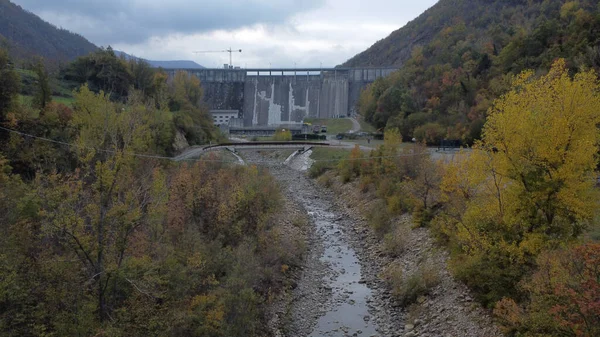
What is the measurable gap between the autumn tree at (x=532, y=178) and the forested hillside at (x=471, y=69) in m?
24.1

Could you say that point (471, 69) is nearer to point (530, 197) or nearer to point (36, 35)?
point (530, 197)

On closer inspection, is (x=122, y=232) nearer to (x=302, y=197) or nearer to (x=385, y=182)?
(x=385, y=182)

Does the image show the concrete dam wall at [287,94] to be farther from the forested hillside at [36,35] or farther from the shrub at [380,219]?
the shrub at [380,219]

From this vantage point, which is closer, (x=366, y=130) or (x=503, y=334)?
(x=503, y=334)

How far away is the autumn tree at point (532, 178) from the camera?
13.9 m

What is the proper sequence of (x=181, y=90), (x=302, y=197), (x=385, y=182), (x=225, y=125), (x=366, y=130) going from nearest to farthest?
(x=385, y=182) → (x=302, y=197) → (x=181, y=90) → (x=366, y=130) → (x=225, y=125)

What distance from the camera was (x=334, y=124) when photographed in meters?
78.3

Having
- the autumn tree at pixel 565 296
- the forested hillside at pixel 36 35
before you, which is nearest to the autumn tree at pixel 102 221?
the autumn tree at pixel 565 296

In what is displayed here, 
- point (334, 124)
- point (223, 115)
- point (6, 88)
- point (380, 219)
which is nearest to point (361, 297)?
point (380, 219)

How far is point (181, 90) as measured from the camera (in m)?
62.9

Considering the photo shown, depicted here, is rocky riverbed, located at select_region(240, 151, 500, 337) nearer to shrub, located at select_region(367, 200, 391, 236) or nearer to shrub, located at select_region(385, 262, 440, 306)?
shrub, located at select_region(385, 262, 440, 306)

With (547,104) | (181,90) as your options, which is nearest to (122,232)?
(547,104)

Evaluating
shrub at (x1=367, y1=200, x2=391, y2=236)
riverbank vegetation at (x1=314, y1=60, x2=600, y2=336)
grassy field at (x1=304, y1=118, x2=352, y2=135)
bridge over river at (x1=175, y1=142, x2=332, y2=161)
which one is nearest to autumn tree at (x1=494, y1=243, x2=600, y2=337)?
riverbank vegetation at (x1=314, y1=60, x2=600, y2=336)

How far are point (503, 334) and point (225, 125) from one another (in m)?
77.6
